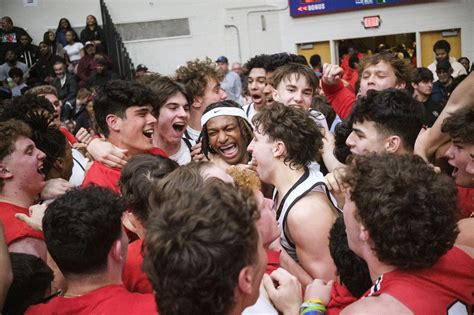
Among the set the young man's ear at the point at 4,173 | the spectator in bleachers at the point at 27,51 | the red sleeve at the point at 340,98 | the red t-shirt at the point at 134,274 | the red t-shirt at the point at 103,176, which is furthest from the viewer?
the spectator in bleachers at the point at 27,51

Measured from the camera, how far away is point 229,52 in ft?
53.1

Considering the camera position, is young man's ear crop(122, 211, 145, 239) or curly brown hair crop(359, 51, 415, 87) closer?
young man's ear crop(122, 211, 145, 239)

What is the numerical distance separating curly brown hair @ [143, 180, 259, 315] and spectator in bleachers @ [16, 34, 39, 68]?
14.9m

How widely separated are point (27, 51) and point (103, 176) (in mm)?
13271

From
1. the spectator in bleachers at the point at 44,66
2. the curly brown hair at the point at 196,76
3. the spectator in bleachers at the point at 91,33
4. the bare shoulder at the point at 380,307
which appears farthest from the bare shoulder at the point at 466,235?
the spectator in bleachers at the point at 91,33

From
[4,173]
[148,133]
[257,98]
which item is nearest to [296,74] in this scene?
[257,98]

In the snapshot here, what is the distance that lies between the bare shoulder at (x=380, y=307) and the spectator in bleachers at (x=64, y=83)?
11.3 m

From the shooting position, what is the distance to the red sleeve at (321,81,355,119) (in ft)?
17.9

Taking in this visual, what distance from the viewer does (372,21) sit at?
14.7m

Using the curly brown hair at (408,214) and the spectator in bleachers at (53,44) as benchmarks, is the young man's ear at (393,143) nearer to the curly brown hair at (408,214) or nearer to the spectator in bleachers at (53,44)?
the curly brown hair at (408,214)

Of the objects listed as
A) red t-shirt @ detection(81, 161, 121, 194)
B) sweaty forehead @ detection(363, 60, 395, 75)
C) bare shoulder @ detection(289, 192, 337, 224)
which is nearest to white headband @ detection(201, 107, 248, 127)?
red t-shirt @ detection(81, 161, 121, 194)

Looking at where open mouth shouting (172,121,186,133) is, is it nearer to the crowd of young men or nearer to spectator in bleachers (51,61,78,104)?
the crowd of young men

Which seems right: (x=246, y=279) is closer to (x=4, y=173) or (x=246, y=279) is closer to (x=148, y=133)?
(x=4, y=173)

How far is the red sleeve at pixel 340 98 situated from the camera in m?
5.45
